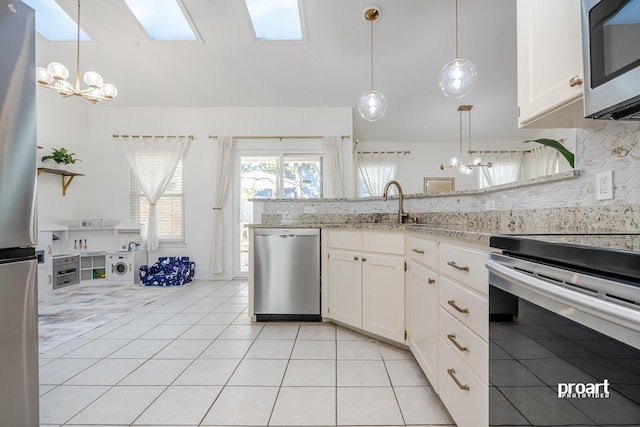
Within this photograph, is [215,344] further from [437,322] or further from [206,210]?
[206,210]

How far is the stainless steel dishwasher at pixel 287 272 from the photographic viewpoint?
103 inches

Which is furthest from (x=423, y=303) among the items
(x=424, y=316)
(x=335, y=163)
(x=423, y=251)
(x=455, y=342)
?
(x=335, y=163)

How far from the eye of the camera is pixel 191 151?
15.8ft

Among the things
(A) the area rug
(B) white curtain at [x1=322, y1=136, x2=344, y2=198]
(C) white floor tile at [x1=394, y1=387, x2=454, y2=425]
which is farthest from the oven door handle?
(B) white curtain at [x1=322, y1=136, x2=344, y2=198]

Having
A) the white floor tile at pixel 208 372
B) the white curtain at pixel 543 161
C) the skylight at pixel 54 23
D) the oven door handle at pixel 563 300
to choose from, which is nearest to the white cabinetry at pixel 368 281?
the white floor tile at pixel 208 372

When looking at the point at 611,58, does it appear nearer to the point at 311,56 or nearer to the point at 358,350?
the point at 358,350

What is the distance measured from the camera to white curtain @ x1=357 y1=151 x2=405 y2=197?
624 centimetres

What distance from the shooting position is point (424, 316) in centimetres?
159

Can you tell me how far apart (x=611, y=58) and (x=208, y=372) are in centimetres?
227

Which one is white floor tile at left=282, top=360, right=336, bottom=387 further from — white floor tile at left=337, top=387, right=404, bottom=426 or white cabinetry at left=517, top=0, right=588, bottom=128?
white cabinetry at left=517, top=0, right=588, bottom=128

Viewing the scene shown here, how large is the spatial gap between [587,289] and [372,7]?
11.7 feet

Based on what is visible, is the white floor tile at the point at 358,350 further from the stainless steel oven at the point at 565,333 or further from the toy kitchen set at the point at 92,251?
the toy kitchen set at the point at 92,251

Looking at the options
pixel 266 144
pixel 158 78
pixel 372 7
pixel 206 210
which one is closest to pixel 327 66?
pixel 372 7

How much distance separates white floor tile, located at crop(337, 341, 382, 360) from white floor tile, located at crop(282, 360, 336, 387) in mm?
144
